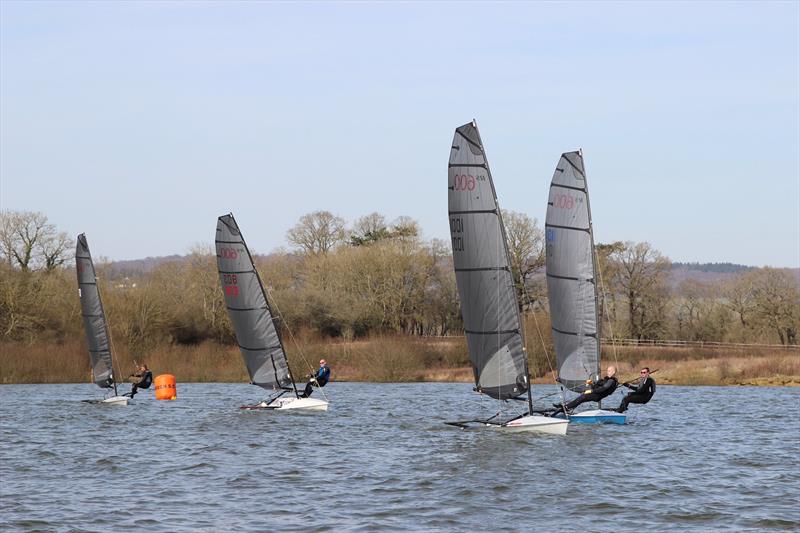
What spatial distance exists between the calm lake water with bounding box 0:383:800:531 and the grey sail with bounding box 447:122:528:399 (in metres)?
1.58

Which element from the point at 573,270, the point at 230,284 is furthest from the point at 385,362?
the point at 573,270

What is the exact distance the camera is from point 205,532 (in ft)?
49.0

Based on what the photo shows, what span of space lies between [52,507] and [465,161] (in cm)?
1137

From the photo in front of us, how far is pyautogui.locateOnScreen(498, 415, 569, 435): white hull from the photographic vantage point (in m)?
23.7

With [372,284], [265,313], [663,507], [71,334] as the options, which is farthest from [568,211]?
[372,284]

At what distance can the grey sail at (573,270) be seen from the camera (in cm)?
2975

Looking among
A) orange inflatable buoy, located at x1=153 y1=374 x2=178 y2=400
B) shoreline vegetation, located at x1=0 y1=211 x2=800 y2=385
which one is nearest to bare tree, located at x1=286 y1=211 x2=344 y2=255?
shoreline vegetation, located at x1=0 y1=211 x2=800 y2=385

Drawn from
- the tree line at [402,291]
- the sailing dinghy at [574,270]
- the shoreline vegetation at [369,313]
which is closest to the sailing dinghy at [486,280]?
the sailing dinghy at [574,270]

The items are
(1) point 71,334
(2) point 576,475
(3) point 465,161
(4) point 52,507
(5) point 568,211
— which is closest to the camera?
(4) point 52,507

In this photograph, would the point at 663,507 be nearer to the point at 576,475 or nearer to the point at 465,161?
the point at 576,475

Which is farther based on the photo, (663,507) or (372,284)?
(372,284)

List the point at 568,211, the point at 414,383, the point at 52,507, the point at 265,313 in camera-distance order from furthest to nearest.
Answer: the point at 414,383, the point at 265,313, the point at 568,211, the point at 52,507

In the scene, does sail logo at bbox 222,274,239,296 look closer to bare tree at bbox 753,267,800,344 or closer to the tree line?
the tree line

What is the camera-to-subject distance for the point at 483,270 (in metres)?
24.3
